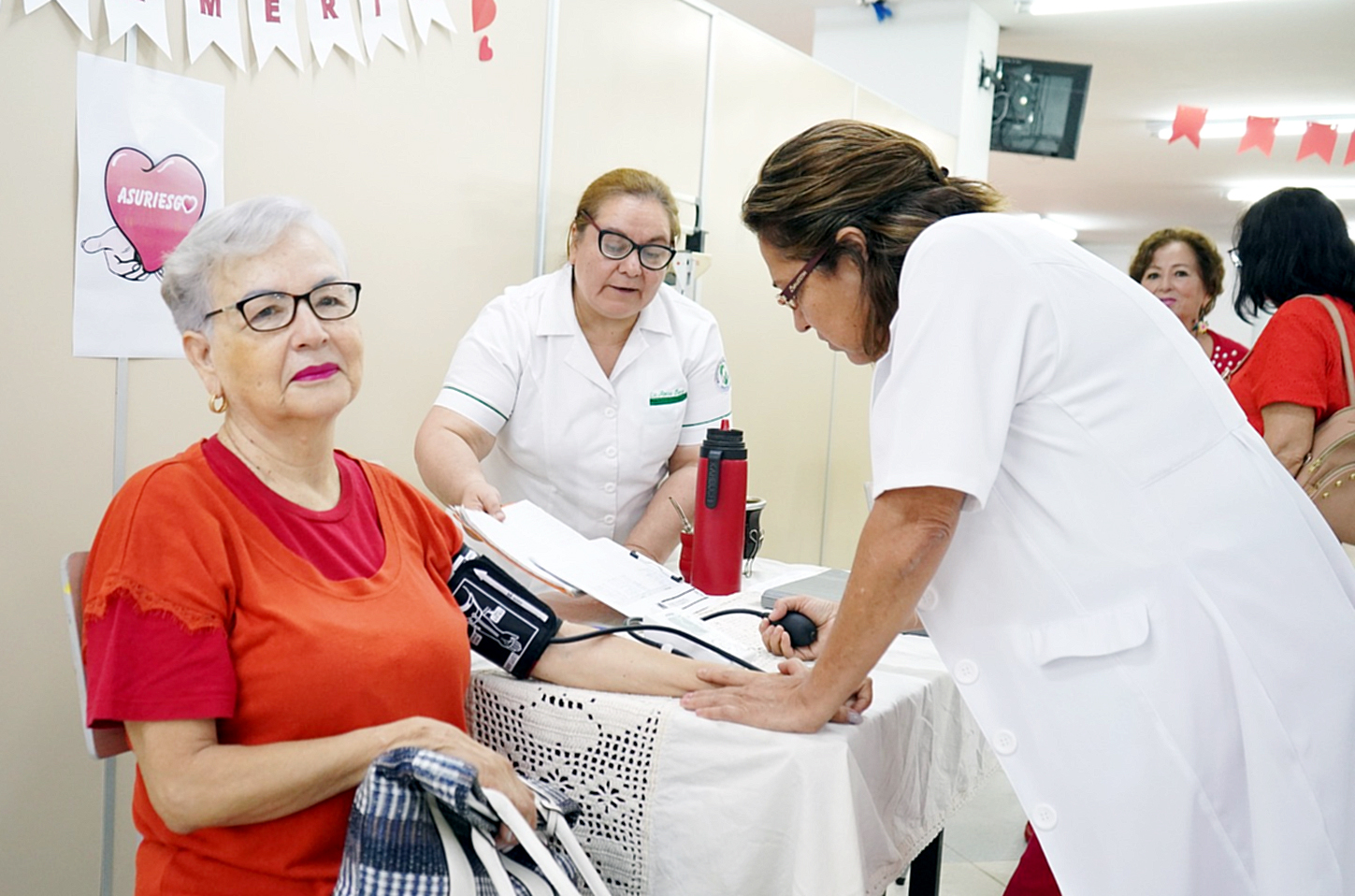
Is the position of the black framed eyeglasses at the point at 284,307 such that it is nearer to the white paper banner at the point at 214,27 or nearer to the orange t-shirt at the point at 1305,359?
the white paper banner at the point at 214,27

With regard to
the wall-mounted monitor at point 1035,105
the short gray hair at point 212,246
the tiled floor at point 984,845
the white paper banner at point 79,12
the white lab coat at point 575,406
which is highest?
the wall-mounted monitor at point 1035,105

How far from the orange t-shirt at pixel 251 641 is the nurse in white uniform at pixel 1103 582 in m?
0.49

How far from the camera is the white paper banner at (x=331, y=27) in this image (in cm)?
207

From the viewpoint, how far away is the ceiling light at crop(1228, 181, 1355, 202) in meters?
9.12

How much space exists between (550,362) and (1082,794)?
137cm

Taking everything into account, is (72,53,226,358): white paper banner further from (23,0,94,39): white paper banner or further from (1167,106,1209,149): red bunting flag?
(1167,106,1209,149): red bunting flag

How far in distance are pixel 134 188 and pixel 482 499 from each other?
789 mm

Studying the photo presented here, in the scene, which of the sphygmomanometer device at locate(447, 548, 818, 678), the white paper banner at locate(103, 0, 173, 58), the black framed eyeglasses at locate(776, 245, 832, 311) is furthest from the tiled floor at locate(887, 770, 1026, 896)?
the white paper banner at locate(103, 0, 173, 58)

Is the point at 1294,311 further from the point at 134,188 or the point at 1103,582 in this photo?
the point at 134,188

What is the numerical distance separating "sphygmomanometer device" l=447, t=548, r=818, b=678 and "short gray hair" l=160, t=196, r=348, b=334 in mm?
468

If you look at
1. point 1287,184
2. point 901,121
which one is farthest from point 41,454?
point 1287,184

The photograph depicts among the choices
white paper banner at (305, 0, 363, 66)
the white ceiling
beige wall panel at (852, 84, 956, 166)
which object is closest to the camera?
white paper banner at (305, 0, 363, 66)

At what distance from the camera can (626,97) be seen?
9.77 feet

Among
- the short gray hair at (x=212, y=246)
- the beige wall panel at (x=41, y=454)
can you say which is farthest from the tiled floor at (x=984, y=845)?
the short gray hair at (x=212, y=246)
